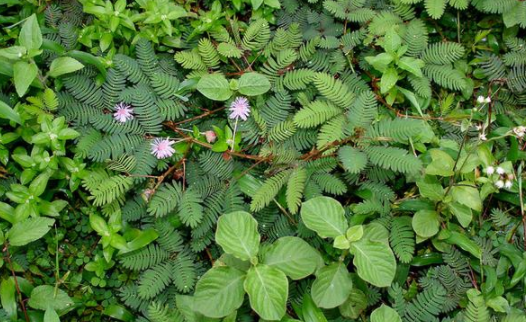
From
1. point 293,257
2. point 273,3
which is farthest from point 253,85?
point 293,257

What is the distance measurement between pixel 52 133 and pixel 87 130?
0.58 ft

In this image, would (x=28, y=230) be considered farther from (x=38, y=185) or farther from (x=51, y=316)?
(x=51, y=316)

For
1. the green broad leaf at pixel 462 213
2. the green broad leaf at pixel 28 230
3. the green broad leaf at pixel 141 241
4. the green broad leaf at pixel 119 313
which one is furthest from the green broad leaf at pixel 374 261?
the green broad leaf at pixel 28 230

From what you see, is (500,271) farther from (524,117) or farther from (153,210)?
(153,210)

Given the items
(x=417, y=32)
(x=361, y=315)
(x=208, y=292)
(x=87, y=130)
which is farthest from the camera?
(x=417, y=32)

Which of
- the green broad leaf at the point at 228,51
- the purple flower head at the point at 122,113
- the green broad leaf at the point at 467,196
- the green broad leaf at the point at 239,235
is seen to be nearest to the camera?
the green broad leaf at the point at 239,235

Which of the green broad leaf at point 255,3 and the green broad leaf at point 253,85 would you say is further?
the green broad leaf at point 255,3

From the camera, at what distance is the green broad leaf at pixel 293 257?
7.24 ft

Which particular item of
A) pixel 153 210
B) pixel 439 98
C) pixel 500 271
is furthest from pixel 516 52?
pixel 153 210

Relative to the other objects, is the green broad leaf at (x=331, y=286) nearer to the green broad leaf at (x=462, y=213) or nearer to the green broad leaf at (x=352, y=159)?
the green broad leaf at (x=352, y=159)

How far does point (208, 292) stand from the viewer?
2.18m

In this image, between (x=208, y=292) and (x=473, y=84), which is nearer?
(x=208, y=292)

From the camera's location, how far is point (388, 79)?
2.63m

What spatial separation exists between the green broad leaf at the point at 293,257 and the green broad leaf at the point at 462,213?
65 cm
